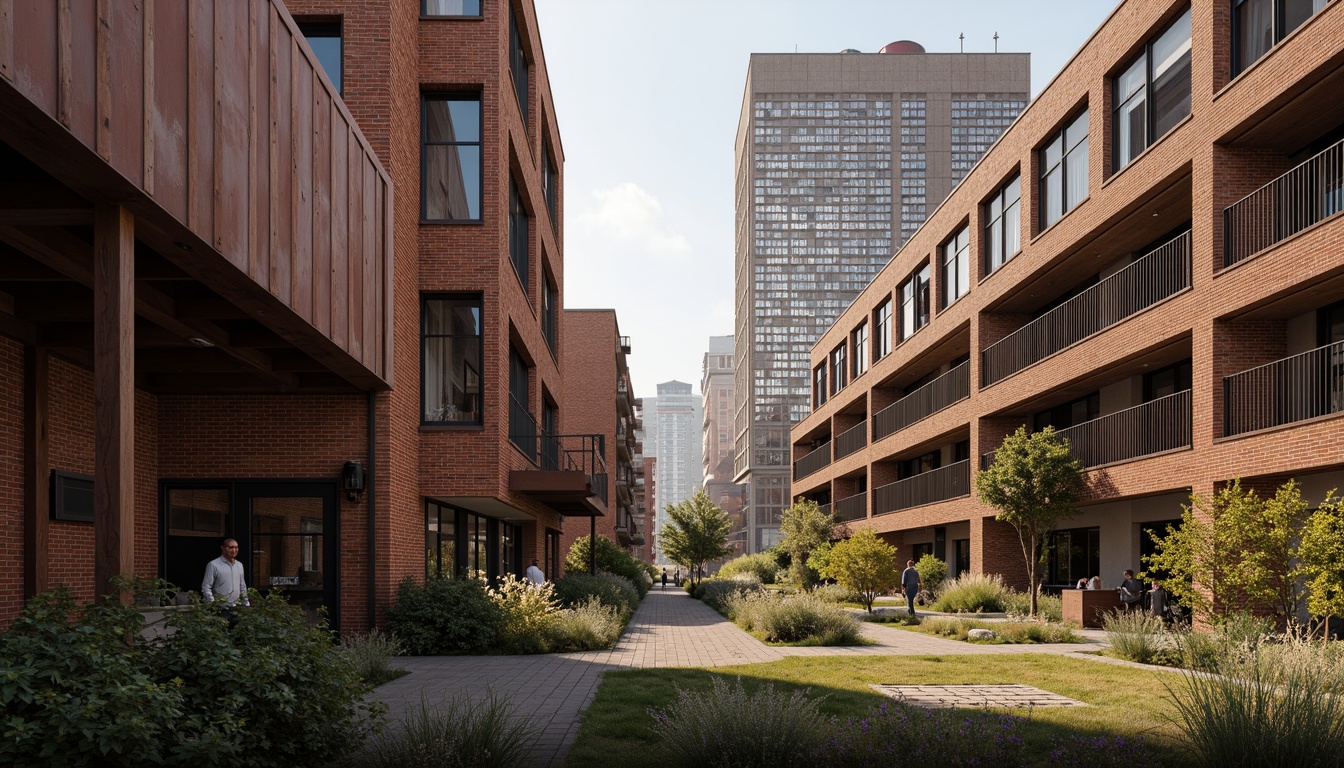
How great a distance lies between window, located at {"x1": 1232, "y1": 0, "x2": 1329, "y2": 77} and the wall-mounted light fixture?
684 inches

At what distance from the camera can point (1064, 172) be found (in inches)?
1060

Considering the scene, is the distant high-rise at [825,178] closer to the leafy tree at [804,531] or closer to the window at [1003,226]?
the leafy tree at [804,531]

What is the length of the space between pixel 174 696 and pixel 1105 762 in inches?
241

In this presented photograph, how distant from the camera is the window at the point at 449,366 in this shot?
58.6 feet

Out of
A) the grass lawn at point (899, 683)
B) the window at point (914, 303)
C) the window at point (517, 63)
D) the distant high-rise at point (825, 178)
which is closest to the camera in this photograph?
the grass lawn at point (899, 683)

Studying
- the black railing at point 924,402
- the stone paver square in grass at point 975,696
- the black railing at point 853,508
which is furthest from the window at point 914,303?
the stone paver square in grass at point 975,696

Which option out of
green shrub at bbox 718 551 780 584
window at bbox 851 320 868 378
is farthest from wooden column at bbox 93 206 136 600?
green shrub at bbox 718 551 780 584

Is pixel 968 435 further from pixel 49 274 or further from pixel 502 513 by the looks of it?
pixel 49 274

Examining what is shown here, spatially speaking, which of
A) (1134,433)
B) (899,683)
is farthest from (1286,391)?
(899,683)

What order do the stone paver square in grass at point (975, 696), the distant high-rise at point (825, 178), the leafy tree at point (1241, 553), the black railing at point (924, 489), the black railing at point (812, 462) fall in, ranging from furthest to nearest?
the distant high-rise at point (825, 178), the black railing at point (812, 462), the black railing at point (924, 489), the leafy tree at point (1241, 553), the stone paver square in grass at point (975, 696)

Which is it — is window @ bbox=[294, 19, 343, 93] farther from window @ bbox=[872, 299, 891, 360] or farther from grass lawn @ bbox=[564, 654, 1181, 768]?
window @ bbox=[872, 299, 891, 360]

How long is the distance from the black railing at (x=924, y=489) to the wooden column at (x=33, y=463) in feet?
92.8

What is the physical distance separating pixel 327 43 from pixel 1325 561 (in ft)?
55.4

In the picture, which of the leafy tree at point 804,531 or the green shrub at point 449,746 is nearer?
the green shrub at point 449,746
